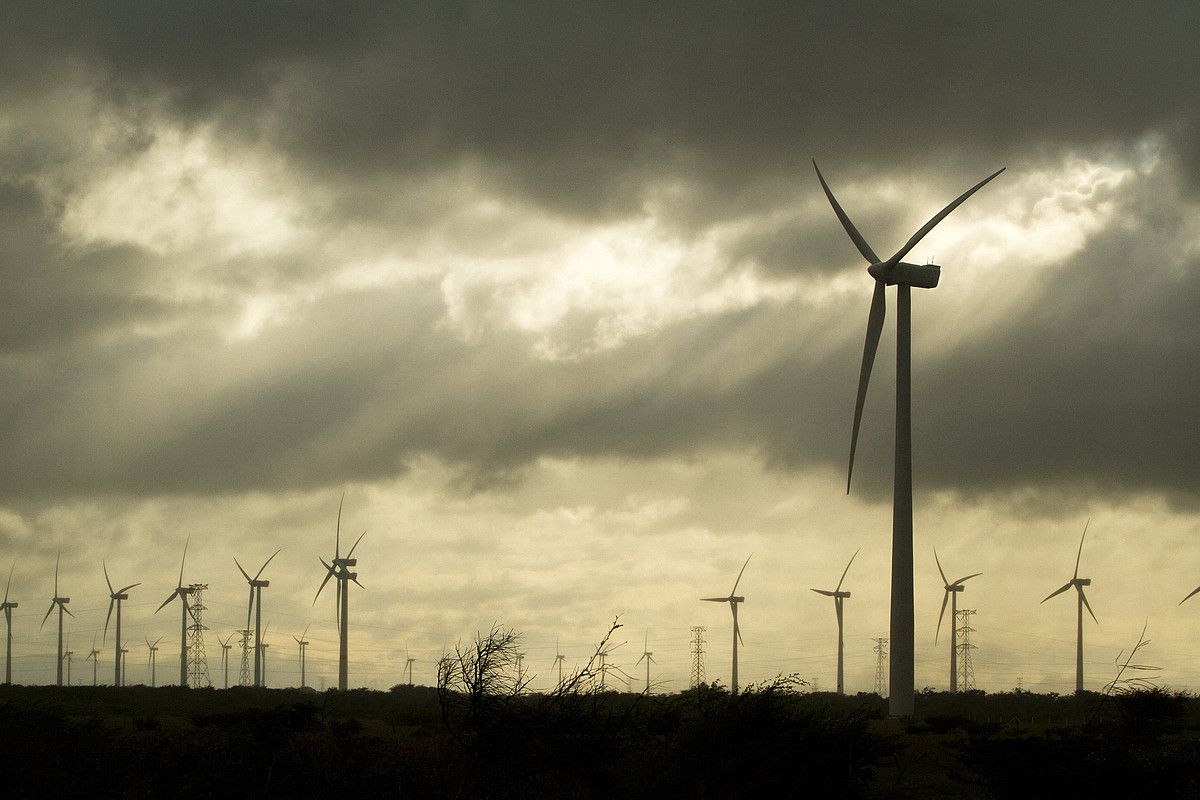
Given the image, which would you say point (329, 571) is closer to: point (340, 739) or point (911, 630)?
point (911, 630)

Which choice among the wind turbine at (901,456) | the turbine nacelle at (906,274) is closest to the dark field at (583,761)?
the wind turbine at (901,456)

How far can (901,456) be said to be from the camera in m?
64.6

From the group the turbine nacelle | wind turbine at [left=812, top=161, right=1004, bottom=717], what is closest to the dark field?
wind turbine at [left=812, top=161, right=1004, bottom=717]

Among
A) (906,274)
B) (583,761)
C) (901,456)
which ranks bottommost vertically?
(583,761)

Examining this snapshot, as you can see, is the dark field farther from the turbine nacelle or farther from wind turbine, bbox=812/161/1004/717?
the turbine nacelle

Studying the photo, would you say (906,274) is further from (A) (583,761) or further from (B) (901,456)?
(A) (583,761)

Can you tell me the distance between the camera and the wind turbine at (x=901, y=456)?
207 feet

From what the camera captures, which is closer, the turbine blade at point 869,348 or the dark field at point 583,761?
the dark field at point 583,761

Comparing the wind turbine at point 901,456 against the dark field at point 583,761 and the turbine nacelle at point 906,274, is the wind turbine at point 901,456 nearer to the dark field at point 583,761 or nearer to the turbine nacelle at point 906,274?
the turbine nacelle at point 906,274

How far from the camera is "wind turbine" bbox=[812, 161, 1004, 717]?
63.1 m

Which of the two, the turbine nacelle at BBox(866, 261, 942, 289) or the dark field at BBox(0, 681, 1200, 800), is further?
the turbine nacelle at BBox(866, 261, 942, 289)

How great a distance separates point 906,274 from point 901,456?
12447 mm

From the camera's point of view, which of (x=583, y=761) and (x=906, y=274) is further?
(x=906, y=274)

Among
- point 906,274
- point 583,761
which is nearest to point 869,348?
point 906,274
